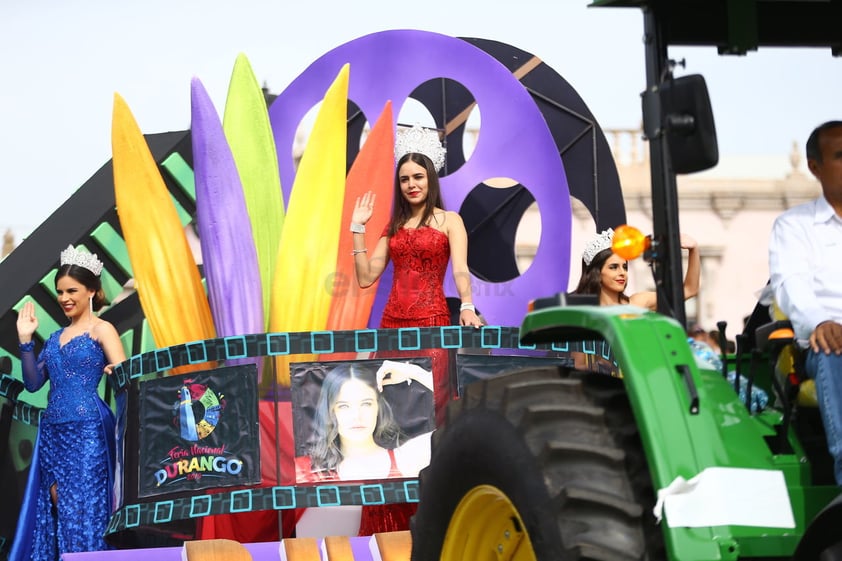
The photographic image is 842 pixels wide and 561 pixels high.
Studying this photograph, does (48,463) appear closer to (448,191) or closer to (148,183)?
(148,183)

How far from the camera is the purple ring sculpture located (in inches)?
394

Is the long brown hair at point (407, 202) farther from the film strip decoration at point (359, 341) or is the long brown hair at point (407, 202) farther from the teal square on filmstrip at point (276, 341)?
the teal square on filmstrip at point (276, 341)

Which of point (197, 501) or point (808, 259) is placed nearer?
point (808, 259)

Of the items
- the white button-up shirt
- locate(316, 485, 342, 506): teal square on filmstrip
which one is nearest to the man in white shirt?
the white button-up shirt

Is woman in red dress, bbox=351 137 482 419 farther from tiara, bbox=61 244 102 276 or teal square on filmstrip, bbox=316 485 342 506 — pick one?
tiara, bbox=61 244 102 276

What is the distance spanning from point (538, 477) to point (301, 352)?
3.98 metres

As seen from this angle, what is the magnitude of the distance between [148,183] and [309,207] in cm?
106

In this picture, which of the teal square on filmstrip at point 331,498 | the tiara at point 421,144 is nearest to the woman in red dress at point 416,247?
the tiara at point 421,144

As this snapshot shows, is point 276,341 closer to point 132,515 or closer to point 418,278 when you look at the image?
point 418,278

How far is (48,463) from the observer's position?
30.0 ft

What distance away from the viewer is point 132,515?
8109 millimetres

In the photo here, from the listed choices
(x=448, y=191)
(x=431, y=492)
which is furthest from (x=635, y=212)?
(x=431, y=492)

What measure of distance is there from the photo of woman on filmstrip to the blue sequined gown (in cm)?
177

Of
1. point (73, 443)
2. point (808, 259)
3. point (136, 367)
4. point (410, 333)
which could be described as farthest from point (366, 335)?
point (808, 259)
